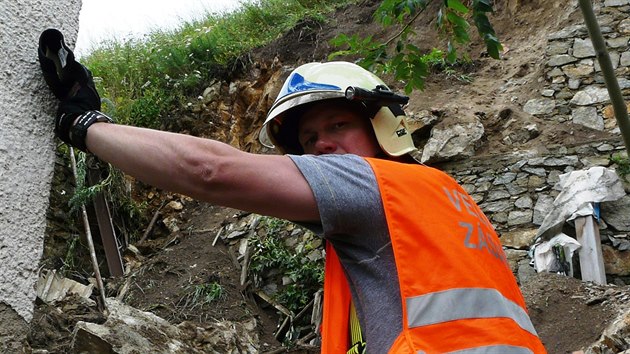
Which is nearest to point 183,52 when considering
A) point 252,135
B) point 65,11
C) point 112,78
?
point 112,78

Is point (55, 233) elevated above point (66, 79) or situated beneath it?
situated beneath

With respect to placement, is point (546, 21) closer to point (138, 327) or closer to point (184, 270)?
point (184, 270)

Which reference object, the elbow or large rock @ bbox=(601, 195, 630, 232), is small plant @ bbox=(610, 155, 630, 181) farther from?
the elbow

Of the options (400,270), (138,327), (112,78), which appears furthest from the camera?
(112,78)

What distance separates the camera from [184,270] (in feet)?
24.6

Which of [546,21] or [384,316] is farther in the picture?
[546,21]

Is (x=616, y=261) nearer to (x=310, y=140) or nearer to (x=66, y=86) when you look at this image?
(x=310, y=140)

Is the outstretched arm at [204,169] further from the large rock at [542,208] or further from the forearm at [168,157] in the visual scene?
the large rock at [542,208]

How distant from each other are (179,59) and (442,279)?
926 cm

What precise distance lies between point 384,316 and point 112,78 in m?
9.42

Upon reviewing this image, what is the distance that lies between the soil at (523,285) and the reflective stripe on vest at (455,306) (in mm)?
3652

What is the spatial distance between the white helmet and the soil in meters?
3.38

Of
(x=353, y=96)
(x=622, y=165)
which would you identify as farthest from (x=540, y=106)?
(x=353, y=96)

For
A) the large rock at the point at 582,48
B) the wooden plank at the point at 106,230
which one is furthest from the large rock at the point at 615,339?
the wooden plank at the point at 106,230
